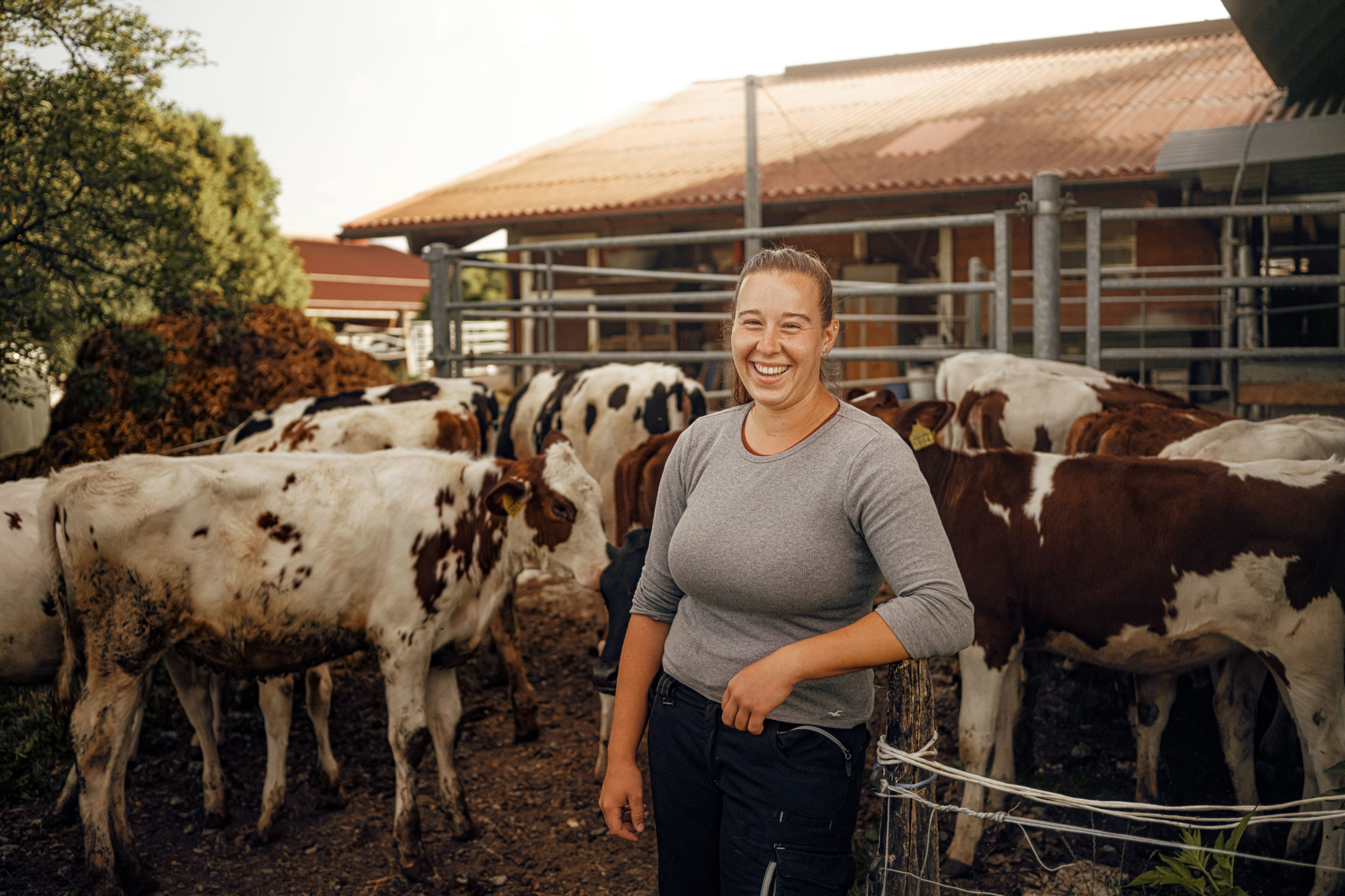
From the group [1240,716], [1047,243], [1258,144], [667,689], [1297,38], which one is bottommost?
[1240,716]

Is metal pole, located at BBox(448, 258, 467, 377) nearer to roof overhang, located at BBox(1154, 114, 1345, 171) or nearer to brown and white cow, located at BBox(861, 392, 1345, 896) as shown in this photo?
brown and white cow, located at BBox(861, 392, 1345, 896)

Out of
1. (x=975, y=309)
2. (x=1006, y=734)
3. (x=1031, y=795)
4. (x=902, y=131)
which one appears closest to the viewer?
(x=1031, y=795)

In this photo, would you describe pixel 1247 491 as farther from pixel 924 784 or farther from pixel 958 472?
pixel 924 784

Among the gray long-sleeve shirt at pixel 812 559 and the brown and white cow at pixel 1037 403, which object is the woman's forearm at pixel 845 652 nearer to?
the gray long-sleeve shirt at pixel 812 559

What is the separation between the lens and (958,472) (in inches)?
148

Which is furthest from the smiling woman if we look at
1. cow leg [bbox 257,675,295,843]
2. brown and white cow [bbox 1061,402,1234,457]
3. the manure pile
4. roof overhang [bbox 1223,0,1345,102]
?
the manure pile

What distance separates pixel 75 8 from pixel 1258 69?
14.7m

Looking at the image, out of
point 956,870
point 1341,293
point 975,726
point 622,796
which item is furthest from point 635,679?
point 1341,293

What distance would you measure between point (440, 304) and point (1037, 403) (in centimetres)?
474

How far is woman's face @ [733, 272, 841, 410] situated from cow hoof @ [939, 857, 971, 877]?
2374 mm

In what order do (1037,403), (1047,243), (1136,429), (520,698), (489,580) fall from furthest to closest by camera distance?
1. (1047,243)
2. (1037,403)
3. (520,698)
4. (1136,429)
5. (489,580)

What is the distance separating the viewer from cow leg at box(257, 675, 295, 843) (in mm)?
4074

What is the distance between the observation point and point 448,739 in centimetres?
408

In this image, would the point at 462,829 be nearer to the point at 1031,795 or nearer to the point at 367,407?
the point at 1031,795
